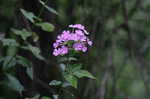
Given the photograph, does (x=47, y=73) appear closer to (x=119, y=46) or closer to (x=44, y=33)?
(x=44, y=33)

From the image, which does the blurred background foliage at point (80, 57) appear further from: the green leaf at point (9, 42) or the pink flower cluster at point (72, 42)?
the pink flower cluster at point (72, 42)

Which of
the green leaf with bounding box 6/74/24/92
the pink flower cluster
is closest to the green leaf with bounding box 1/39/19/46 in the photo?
the green leaf with bounding box 6/74/24/92

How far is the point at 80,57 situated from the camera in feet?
8.80

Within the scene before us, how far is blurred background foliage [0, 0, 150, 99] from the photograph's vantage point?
2494 mm

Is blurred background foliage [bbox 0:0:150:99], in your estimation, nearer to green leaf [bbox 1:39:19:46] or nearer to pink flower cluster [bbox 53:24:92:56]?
green leaf [bbox 1:39:19:46]

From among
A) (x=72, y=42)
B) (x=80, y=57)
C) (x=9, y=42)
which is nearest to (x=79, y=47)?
(x=72, y=42)

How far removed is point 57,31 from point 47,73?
0.30 meters

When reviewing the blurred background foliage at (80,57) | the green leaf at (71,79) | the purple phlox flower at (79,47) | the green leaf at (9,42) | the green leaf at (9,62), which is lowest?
the green leaf at (71,79)

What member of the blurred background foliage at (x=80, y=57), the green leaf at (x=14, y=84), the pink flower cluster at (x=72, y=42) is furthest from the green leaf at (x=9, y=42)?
the pink flower cluster at (x=72, y=42)

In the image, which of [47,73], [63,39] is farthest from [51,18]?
[63,39]

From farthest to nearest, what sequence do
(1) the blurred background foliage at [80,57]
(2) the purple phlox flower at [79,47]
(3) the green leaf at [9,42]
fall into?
(1) the blurred background foliage at [80,57]
(3) the green leaf at [9,42]
(2) the purple phlox flower at [79,47]

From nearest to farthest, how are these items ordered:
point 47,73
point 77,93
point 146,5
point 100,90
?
1. point 77,93
2. point 47,73
3. point 100,90
4. point 146,5

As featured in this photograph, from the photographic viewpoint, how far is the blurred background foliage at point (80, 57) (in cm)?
249

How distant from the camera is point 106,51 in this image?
13.5 feet
